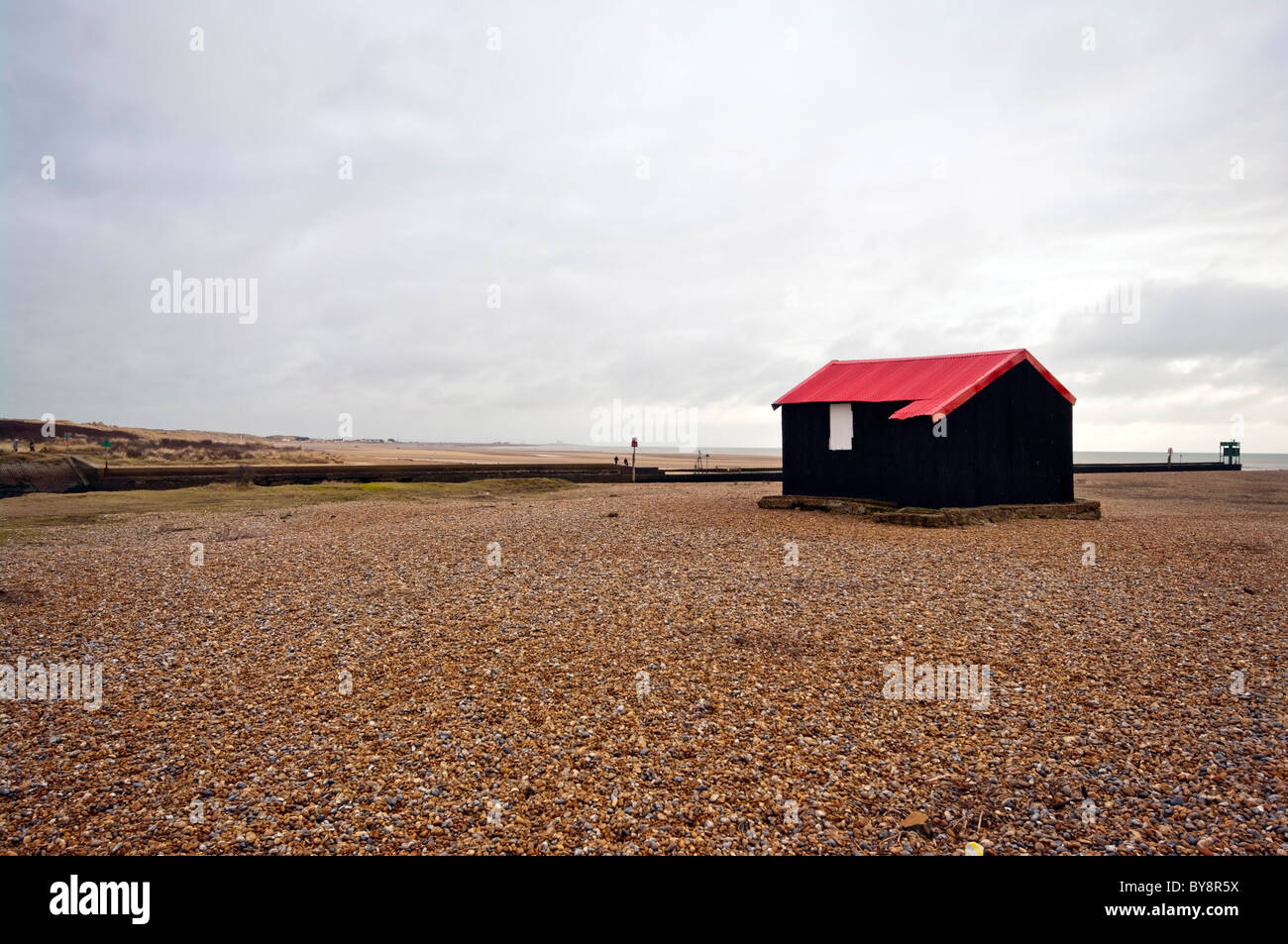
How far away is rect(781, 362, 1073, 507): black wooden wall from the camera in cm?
2025

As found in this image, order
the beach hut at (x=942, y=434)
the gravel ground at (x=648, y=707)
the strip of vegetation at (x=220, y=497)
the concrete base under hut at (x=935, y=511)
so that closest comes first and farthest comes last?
the gravel ground at (x=648, y=707) → the concrete base under hut at (x=935, y=511) → the beach hut at (x=942, y=434) → the strip of vegetation at (x=220, y=497)

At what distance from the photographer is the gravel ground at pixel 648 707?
5324mm

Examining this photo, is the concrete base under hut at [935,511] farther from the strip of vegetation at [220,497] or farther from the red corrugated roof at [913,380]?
the strip of vegetation at [220,497]

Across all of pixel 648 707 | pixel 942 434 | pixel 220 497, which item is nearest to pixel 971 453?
pixel 942 434

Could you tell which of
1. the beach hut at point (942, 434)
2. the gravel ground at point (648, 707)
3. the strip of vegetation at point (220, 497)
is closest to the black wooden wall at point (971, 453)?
the beach hut at point (942, 434)

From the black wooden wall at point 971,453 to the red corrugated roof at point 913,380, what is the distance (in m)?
0.34

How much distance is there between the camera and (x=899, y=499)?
68.8 ft

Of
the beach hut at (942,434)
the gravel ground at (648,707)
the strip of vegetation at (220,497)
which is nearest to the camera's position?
the gravel ground at (648,707)

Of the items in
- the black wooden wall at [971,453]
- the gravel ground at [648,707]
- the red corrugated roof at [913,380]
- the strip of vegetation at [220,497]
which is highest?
the red corrugated roof at [913,380]

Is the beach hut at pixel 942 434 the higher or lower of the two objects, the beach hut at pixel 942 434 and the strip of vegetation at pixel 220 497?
the higher

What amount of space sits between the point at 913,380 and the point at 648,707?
17876 mm

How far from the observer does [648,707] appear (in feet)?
24.2
